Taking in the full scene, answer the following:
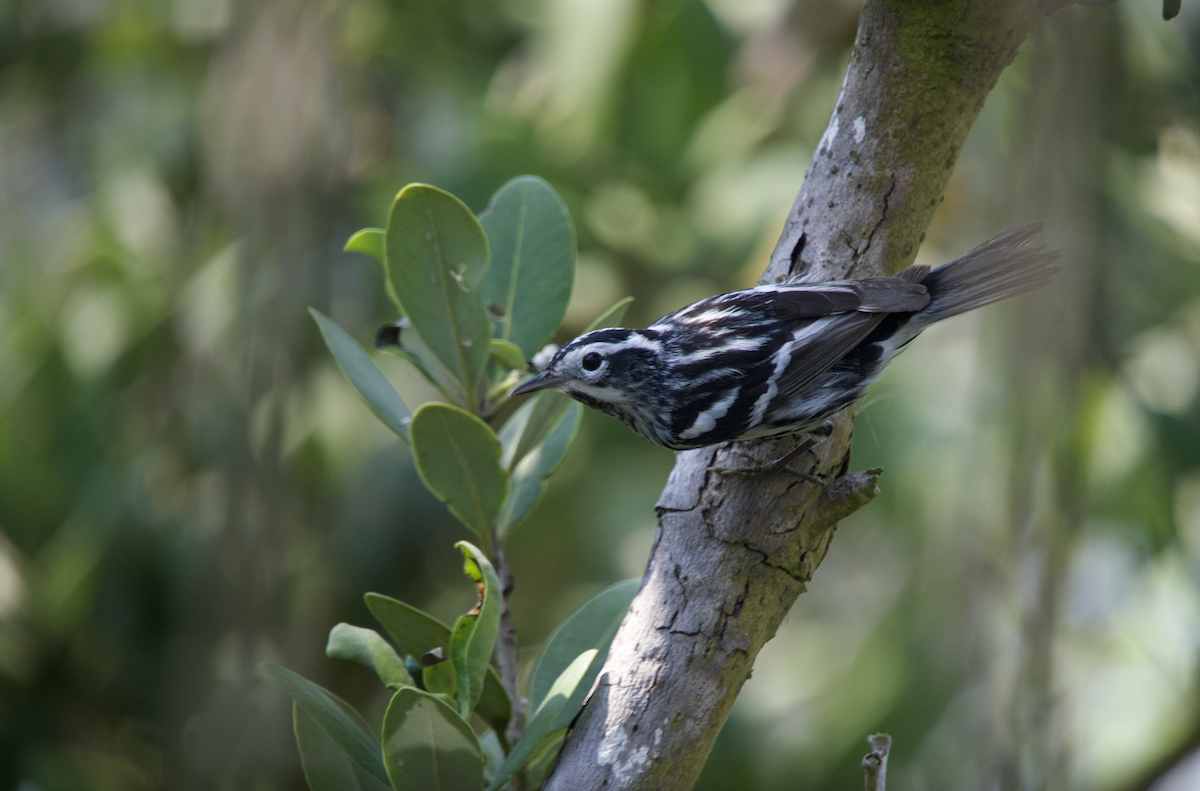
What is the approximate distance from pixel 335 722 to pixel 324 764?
83 mm

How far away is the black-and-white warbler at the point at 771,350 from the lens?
4.60 feet

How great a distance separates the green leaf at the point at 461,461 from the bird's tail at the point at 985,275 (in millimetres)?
915

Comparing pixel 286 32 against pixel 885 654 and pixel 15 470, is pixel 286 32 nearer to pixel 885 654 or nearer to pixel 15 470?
pixel 885 654

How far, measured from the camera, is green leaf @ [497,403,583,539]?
1.19 m

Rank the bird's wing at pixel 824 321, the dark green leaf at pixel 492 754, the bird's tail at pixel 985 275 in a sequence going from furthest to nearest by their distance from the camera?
the bird's tail at pixel 985 275 → the bird's wing at pixel 824 321 → the dark green leaf at pixel 492 754

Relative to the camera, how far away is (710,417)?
1.42m

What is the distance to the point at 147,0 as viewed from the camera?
360 cm

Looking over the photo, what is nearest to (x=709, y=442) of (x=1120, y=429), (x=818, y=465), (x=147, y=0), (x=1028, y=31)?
(x=818, y=465)

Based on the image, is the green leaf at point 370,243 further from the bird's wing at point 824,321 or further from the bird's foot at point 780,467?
the bird's wing at point 824,321

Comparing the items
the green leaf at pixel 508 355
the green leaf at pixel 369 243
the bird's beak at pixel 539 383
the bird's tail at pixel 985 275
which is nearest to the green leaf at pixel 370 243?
the green leaf at pixel 369 243

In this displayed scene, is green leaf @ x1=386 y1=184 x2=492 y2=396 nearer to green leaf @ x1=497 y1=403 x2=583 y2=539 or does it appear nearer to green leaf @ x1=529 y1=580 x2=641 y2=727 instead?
green leaf @ x1=497 y1=403 x2=583 y2=539

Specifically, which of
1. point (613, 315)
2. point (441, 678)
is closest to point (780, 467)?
point (613, 315)

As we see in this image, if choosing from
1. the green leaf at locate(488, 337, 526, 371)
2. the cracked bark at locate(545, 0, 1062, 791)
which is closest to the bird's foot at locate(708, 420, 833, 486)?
the cracked bark at locate(545, 0, 1062, 791)

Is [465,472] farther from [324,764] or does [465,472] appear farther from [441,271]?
[324,764]
